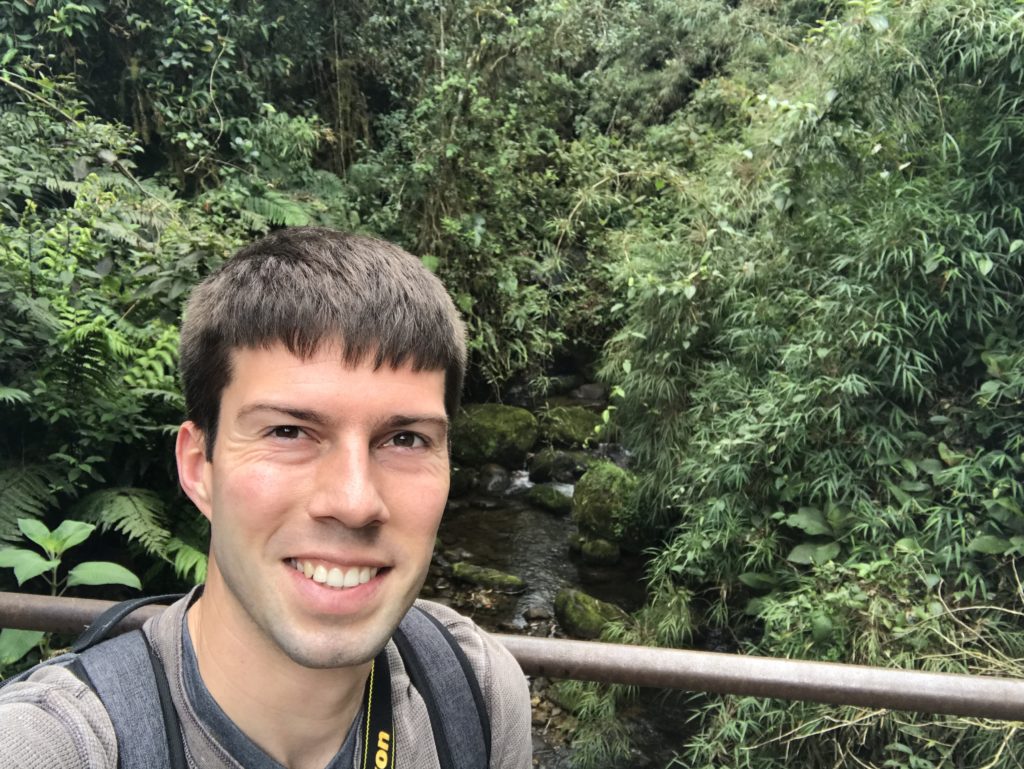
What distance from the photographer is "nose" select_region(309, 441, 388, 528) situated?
0.90 metres

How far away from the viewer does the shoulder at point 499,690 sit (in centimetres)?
108

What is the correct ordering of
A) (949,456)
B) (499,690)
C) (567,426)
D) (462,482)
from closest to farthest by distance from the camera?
(499,690), (949,456), (462,482), (567,426)

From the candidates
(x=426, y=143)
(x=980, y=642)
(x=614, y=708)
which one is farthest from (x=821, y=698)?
(x=426, y=143)

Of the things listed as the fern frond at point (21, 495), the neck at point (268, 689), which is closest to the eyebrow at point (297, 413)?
the neck at point (268, 689)

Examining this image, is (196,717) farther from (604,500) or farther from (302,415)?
(604,500)

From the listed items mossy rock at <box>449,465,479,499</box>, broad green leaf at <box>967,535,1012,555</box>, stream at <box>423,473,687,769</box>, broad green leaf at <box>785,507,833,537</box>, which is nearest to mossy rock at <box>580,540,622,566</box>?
stream at <box>423,473,687,769</box>

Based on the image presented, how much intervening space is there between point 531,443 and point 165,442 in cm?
478

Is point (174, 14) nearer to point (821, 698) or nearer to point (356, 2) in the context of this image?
point (356, 2)

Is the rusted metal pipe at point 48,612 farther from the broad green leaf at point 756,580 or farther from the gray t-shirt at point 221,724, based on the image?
the broad green leaf at point 756,580

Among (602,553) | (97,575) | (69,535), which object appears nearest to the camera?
(97,575)

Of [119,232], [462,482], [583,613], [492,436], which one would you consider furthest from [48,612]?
[492,436]

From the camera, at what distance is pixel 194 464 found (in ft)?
3.49

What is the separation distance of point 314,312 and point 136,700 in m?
0.55

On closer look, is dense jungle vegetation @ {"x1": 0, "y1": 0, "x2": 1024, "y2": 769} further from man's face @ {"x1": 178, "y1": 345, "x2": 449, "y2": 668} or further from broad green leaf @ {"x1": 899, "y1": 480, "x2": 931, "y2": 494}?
man's face @ {"x1": 178, "y1": 345, "x2": 449, "y2": 668}
